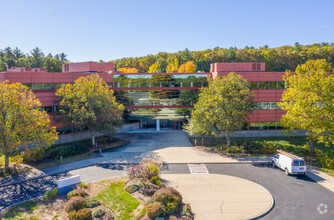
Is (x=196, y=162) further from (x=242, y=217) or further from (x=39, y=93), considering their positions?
(x=39, y=93)

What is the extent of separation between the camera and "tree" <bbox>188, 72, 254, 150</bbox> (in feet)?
103

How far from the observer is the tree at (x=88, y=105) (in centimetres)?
3297

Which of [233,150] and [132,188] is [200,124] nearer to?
[233,150]

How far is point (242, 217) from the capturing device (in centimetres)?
1697

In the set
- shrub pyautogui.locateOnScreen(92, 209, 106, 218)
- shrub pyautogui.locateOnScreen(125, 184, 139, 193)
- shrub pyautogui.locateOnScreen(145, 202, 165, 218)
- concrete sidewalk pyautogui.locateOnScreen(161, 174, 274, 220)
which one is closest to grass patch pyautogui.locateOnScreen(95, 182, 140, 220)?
shrub pyautogui.locateOnScreen(125, 184, 139, 193)

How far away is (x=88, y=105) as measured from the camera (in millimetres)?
32906

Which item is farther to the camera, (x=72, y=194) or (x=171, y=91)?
(x=171, y=91)

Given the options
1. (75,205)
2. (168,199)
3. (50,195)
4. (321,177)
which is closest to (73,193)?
(50,195)

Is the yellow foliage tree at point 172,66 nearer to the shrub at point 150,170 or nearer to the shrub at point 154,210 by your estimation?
the shrub at point 150,170

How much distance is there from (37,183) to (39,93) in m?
16.4

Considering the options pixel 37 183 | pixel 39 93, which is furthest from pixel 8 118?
pixel 39 93

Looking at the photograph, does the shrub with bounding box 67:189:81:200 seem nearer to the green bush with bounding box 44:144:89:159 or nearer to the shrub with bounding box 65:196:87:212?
the shrub with bounding box 65:196:87:212

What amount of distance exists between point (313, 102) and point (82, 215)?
27.1 metres

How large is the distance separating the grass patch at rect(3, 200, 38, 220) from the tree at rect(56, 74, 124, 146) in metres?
14.7
